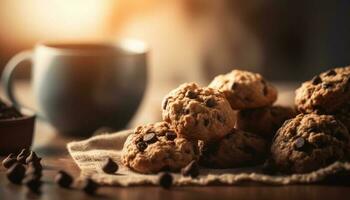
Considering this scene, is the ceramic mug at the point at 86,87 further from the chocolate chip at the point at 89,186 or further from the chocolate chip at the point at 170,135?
the chocolate chip at the point at 89,186

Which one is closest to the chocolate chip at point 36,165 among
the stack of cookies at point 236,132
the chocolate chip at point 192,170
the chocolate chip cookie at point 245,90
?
the stack of cookies at point 236,132

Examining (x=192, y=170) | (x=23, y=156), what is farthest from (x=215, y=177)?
(x=23, y=156)

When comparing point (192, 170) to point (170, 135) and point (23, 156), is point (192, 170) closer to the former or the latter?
point (170, 135)

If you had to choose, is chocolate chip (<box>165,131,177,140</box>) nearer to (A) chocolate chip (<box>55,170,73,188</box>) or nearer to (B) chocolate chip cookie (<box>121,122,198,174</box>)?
(B) chocolate chip cookie (<box>121,122,198,174</box>)

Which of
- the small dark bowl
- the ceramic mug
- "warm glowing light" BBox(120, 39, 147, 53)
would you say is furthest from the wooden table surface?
"warm glowing light" BBox(120, 39, 147, 53)

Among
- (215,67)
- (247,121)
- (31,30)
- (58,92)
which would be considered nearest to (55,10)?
(31,30)

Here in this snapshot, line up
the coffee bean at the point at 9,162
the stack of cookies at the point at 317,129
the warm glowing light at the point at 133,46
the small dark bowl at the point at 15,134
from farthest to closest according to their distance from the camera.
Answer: the warm glowing light at the point at 133,46
the small dark bowl at the point at 15,134
the coffee bean at the point at 9,162
the stack of cookies at the point at 317,129
